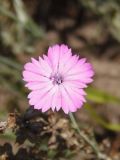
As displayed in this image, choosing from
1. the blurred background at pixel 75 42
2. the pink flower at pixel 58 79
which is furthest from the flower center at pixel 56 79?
the blurred background at pixel 75 42

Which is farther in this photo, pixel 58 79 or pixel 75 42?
pixel 75 42

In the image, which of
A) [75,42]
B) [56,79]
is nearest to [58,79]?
[56,79]

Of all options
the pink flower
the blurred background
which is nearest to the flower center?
the pink flower

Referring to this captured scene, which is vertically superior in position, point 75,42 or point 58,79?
point 75,42

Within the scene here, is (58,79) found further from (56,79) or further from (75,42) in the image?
(75,42)

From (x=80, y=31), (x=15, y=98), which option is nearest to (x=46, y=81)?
(x=15, y=98)
